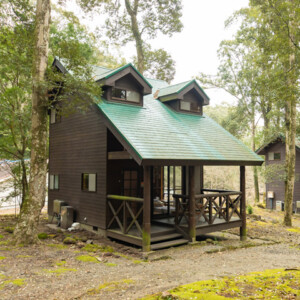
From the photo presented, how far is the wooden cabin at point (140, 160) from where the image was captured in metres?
9.09

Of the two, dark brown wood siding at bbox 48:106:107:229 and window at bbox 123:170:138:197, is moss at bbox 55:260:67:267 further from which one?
window at bbox 123:170:138:197

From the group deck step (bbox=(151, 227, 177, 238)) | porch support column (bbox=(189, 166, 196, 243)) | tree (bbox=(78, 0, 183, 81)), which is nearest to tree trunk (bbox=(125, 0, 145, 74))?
tree (bbox=(78, 0, 183, 81))

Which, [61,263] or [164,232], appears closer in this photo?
[61,263]

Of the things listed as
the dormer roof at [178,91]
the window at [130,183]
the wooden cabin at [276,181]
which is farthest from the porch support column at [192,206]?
the wooden cabin at [276,181]

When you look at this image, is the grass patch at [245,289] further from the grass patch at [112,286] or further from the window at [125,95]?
the window at [125,95]

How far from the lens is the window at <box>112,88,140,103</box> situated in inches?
434

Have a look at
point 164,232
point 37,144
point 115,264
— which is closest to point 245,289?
point 115,264

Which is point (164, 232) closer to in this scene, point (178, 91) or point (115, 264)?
point (115, 264)

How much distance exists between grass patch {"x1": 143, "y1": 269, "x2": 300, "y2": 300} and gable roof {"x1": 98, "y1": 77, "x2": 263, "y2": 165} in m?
3.88

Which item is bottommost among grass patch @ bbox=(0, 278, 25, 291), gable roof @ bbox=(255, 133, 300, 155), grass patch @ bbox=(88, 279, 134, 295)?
grass patch @ bbox=(88, 279, 134, 295)

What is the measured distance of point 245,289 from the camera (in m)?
4.72

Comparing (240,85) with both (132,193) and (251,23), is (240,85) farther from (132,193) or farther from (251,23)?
(132,193)

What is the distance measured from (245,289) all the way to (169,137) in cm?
600

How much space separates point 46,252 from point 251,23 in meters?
24.7
